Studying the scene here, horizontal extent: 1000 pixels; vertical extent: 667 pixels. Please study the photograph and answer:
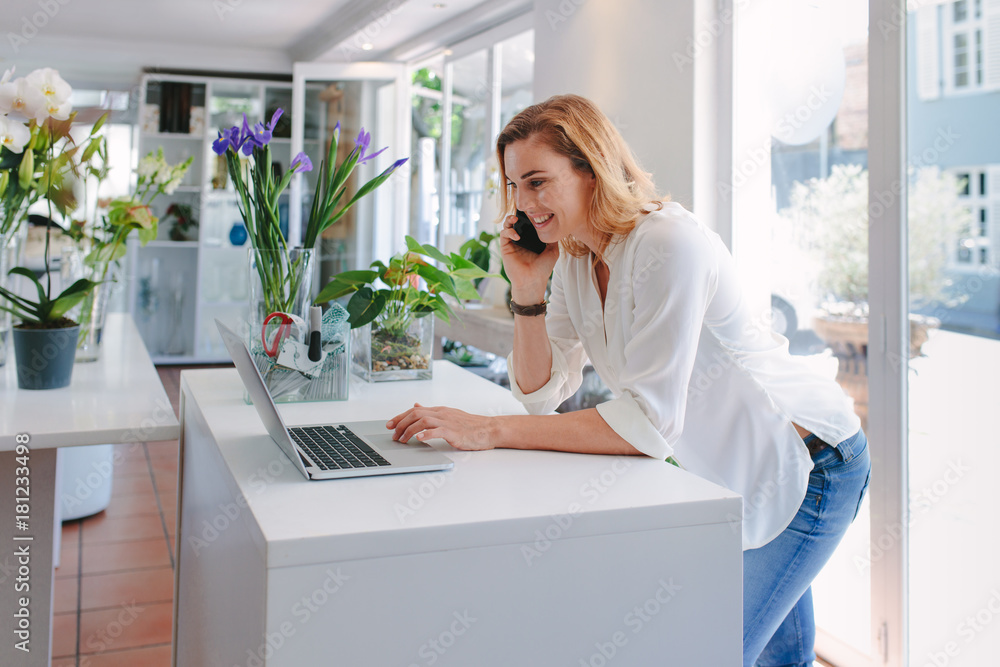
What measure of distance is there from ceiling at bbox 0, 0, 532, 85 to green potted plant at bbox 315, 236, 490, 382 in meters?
3.01

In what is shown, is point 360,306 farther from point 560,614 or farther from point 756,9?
point 756,9

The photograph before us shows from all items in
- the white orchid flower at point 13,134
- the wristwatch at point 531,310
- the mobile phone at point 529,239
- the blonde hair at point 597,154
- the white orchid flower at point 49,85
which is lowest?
the wristwatch at point 531,310

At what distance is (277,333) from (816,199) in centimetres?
170

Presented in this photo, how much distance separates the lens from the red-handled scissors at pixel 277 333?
4.83 ft

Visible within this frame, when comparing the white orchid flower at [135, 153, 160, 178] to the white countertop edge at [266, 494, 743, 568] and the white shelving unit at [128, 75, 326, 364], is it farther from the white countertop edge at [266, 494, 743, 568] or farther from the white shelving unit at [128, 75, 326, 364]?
the white shelving unit at [128, 75, 326, 364]

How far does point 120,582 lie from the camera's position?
2.62 metres

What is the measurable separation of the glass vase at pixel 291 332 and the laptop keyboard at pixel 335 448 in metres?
0.25

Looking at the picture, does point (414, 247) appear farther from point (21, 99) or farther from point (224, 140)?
point (21, 99)

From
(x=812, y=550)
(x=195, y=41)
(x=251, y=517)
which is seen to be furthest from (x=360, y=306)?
(x=195, y=41)

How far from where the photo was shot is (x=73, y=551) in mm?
2869

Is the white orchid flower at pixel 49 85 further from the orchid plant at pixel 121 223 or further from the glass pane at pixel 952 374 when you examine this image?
the glass pane at pixel 952 374

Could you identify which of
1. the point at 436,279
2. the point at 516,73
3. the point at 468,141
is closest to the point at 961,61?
the point at 436,279

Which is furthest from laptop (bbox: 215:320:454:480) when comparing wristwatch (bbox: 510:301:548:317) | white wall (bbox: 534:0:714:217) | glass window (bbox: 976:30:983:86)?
white wall (bbox: 534:0:714:217)

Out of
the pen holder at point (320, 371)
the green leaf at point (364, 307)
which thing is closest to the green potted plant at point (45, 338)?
the pen holder at point (320, 371)
